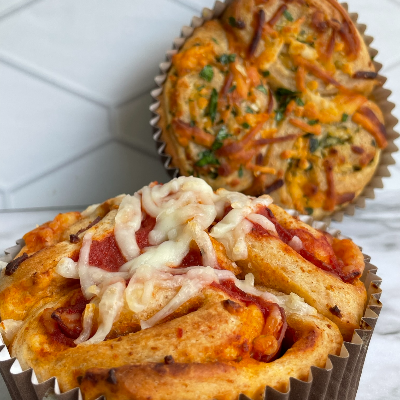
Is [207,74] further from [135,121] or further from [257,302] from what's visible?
[257,302]

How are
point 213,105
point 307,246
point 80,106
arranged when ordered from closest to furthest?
point 307,246 → point 213,105 → point 80,106

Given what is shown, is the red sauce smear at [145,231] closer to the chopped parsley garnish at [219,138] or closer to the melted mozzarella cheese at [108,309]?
the melted mozzarella cheese at [108,309]

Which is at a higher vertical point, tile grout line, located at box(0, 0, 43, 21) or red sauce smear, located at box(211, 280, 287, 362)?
tile grout line, located at box(0, 0, 43, 21)

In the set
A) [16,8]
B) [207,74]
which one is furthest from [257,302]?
[16,8]

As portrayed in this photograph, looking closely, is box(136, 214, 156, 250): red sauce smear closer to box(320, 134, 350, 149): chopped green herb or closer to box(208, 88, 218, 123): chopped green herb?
box(208, 88, 218, 123): chopped green herb

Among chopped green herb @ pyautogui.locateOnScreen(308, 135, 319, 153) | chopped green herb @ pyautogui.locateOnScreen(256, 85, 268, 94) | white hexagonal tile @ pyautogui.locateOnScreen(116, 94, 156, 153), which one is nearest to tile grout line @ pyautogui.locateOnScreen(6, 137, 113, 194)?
white hexagonal tile @ pyautogui.locateOnScreen(116, 94, 156, 153)

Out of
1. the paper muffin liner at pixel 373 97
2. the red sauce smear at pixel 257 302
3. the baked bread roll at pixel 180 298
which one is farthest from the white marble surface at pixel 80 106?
the red sauce smear at pixel 257 302
